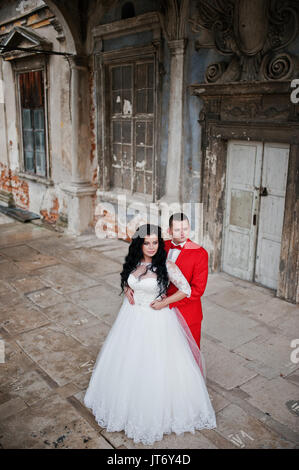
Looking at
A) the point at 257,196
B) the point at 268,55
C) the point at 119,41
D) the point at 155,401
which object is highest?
the point at 119,41

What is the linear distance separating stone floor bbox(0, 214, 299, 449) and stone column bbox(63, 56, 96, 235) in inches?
60.5

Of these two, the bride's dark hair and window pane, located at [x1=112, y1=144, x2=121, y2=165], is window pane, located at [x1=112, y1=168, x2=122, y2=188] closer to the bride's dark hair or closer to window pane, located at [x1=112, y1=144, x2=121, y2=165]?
window pane, located at [x1=112, y1=144, x2=121, y2=165]

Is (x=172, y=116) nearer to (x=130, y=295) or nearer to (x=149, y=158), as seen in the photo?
(x=149, y=158)

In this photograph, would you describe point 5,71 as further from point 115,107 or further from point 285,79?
point 285,79

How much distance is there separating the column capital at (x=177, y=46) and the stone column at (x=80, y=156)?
8.14 ft

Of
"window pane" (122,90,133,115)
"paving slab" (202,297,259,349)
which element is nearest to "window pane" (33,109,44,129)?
"window pane" (122,90,133,115)

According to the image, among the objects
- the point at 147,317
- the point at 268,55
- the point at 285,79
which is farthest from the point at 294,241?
the point at 147,317

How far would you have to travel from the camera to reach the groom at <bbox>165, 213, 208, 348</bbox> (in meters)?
3.25

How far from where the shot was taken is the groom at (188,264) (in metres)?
3.25

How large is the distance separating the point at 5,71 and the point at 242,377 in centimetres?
973

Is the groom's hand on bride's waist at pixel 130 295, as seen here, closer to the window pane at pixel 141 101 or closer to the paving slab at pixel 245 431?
the paving slab at pixel 245 431

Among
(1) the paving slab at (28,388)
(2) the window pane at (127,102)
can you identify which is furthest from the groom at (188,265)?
(2) the window pane at (127,102)

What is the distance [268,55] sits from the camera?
16.9 ft

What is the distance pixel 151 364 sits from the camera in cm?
302
